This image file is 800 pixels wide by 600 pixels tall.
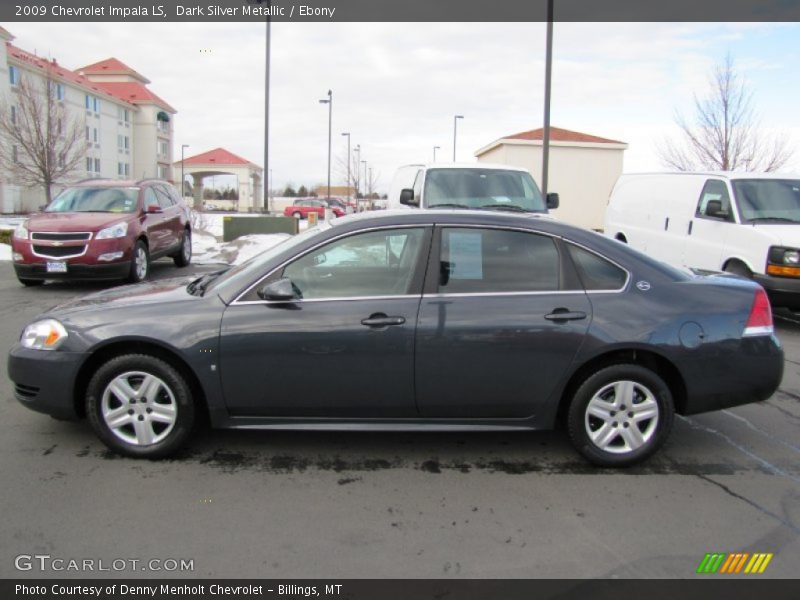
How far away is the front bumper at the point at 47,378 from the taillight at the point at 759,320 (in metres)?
4.09

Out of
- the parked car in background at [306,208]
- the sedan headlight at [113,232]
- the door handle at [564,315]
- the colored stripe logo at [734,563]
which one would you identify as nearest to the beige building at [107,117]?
the parked car in background at [306,208]

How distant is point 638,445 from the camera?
→ 3898mm

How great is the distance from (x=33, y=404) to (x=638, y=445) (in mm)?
3736

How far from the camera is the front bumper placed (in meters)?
3.82

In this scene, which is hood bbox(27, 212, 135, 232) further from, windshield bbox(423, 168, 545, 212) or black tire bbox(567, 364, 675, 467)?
black tire bbox(567, 364, 675, 467)

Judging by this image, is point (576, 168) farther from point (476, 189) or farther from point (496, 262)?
point (496, 262)

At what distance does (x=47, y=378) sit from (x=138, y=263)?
23.2ft

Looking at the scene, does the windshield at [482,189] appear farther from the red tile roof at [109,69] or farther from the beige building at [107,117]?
the red tile roof at [109,69]

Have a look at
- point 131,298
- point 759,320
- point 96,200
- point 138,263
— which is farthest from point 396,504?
point 96,200

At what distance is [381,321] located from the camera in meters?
3.75

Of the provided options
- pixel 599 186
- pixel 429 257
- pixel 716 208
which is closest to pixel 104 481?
pixel 429 257

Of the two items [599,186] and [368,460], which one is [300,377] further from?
[599,186]

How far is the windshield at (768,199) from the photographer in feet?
27.5

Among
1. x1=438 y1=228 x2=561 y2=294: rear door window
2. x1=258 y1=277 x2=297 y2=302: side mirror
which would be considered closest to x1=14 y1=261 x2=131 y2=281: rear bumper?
x1=258 y1=277 x2=297 y2=302: side mirror
